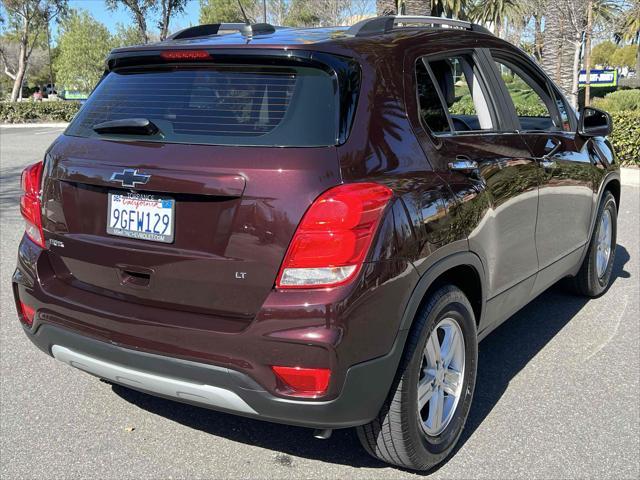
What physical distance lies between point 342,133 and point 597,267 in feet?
11.1

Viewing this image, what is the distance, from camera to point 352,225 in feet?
7.91

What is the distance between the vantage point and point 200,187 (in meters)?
2.52

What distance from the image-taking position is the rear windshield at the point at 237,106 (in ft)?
8.37

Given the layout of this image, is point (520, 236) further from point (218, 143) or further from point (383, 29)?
point (218, 143)

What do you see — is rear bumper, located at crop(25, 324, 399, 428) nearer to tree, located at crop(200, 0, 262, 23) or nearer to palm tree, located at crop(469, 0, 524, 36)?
palm tree, located at crop(469, 0, 524, 36)

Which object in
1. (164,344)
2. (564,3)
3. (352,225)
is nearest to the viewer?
(352,225)

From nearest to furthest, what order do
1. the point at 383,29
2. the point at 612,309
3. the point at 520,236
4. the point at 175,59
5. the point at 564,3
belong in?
1. the point at 175,59
2. the point at 383,29
3. the point at 520,236
4. the point at 612,309
5. the point at 564,3

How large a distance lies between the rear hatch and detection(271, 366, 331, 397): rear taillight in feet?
0.81

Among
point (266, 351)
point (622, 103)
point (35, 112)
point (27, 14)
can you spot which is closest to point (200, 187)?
point (266, 351)

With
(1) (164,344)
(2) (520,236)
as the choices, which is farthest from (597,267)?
(1) (164,344)

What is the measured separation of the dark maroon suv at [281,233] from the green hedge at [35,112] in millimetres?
30822

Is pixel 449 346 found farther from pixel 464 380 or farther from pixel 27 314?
pixel 27 314

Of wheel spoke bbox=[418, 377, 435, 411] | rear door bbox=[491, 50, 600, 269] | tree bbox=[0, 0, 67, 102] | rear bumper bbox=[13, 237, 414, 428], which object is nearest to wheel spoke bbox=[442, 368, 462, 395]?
wheel spoke bbox=[418, 377, 435, 411]

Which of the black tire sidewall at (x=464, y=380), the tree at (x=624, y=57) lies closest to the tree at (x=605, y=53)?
the tree at (x=624, y=57)
